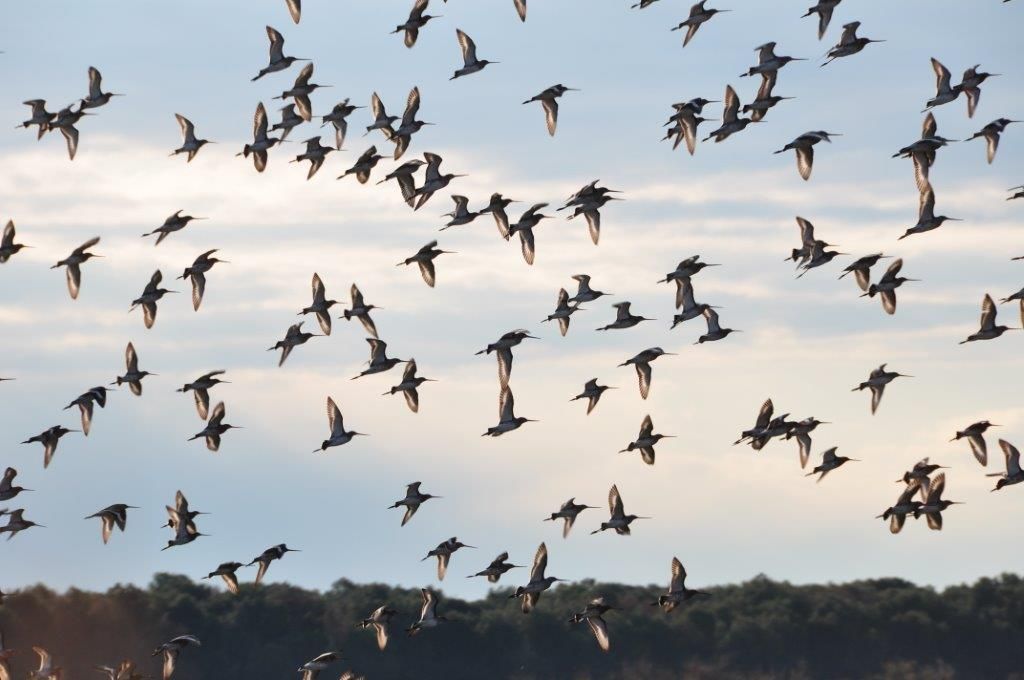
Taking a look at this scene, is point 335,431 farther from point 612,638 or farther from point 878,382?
point 612,638

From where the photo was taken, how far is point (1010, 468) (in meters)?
62.7

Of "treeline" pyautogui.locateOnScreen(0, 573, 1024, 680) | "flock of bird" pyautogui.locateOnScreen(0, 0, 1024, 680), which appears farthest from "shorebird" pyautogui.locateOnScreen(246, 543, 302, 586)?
"treeline" pyautogui.locateOnScreen(0, 573, 1024, 680)

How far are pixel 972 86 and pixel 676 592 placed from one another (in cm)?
1649

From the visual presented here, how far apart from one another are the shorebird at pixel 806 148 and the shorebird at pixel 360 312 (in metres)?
12.9

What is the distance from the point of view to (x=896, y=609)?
417 feet

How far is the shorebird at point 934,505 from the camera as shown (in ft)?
207

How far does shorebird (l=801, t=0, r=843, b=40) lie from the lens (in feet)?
209

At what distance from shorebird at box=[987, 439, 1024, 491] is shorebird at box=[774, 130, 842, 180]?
924cm

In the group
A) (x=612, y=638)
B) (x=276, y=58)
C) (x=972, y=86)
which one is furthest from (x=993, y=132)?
(x=612, y=638)

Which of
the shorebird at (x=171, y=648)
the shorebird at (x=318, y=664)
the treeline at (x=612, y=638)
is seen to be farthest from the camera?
the treeline at (x=612, y=638)

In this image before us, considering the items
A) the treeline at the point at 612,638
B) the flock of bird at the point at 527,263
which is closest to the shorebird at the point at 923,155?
the flock of bird at the point at 527,263

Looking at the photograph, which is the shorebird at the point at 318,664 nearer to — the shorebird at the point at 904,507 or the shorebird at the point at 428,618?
the shorebird at the point at 428,618

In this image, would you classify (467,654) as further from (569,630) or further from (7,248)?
(7,248)

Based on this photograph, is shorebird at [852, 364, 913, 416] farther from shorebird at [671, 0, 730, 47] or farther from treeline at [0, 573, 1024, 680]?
treeline at [0, 573, 1024, 680]
